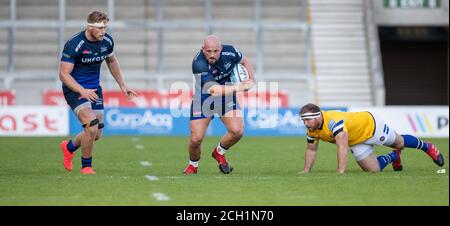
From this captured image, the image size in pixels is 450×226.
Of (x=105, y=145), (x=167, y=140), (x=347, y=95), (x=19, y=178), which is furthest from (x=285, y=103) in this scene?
(x=19, y=178)

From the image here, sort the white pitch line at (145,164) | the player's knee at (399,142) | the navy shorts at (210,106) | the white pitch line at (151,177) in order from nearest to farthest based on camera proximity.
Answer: the white pitch line at (151,177), the navy shorts at (210,106), the player's knee at (399,142), the white pitch line at (145,164)

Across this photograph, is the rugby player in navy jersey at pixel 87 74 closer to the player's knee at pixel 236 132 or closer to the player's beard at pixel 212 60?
the player's beard at pixel 212 60

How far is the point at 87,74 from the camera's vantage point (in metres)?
13.3

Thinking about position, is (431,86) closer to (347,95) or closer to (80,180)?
(347,95)

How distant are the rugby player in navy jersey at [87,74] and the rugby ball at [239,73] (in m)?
1.64

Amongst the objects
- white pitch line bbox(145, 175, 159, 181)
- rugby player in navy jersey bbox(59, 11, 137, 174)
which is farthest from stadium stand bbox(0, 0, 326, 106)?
white pitch line bbox(145, 175, 159, 181)

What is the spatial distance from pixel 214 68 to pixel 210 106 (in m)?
0.51

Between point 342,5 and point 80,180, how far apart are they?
2403cm

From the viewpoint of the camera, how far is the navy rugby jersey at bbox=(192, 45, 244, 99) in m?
13.0

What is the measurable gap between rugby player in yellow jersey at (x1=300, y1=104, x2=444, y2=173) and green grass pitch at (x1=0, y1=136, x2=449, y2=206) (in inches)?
8.1

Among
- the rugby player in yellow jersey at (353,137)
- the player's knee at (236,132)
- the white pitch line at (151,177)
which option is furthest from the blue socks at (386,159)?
the white pitch line at (151,177)

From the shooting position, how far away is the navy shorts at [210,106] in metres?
13.2

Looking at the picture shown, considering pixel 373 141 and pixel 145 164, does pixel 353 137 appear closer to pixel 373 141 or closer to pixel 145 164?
pixel 373 141

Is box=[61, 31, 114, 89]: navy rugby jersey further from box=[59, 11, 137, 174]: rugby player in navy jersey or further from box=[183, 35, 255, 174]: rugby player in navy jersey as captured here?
box=[183, 35, 255, 174]: rugby player in navy jersey
